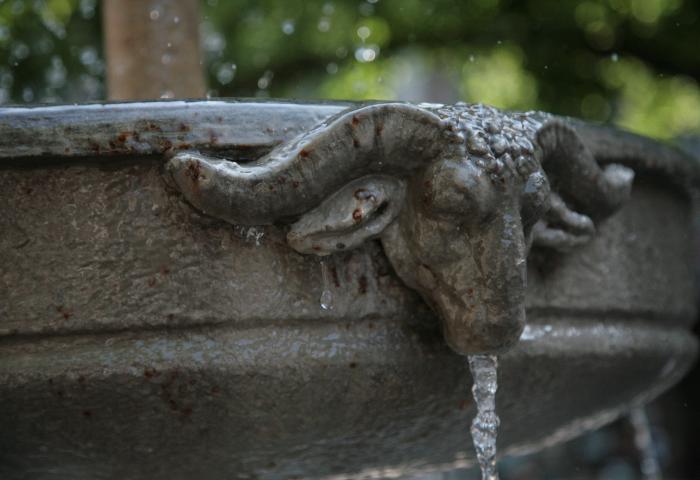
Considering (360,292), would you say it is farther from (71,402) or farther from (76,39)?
(76,39)

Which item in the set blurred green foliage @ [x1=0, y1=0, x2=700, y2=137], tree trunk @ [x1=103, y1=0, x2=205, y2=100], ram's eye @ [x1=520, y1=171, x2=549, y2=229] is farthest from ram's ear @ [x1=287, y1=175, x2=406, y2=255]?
blurred green foliage @ [x1=0, y1=0, x2=700, y2=137]

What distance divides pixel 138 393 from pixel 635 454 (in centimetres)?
445

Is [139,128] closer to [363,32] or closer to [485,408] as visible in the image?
[485,408]

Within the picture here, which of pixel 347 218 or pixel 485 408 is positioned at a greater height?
pixel 347 218

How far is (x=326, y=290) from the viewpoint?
1328 mm

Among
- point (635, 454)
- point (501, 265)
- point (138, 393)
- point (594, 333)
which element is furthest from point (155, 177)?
point (635, 454)

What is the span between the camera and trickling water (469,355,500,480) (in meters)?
1.39

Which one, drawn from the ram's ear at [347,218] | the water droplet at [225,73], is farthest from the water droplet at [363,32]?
the ram's ear at [347,218]

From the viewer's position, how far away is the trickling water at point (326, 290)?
1326 millimetres

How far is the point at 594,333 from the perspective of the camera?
160cm

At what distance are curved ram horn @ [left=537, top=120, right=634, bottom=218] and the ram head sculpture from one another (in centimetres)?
6

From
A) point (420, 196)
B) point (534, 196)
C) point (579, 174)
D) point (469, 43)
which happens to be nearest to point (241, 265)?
point (420, 196)

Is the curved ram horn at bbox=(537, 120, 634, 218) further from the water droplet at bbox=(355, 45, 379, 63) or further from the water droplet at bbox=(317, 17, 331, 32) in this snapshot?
the water droplet at bbox=(355, 45, 379, 63)

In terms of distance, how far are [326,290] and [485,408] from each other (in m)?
0.28
